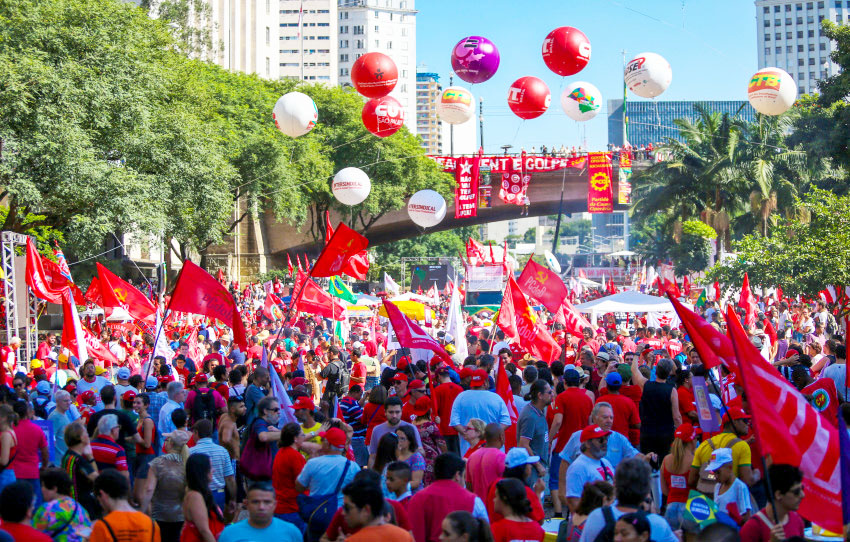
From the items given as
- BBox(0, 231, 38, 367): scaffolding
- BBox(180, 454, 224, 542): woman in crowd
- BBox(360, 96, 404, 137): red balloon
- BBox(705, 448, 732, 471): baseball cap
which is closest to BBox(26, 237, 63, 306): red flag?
BBox(0, 231, 38, 367): scaffolding

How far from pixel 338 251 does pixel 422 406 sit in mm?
4974

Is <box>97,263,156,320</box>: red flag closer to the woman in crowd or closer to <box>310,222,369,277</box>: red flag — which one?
<box>310,222,369,277</box>: red flag

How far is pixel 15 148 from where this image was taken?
80.3ft

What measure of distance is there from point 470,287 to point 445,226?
30520 millimetres

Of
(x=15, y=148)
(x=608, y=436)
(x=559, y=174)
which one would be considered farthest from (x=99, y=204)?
(x=559, y=174)

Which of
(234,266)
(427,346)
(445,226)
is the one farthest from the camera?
(445,226)

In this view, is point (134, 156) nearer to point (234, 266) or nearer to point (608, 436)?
point (608, 436)

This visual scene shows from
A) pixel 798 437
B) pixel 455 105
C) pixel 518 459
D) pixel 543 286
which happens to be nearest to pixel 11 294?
pixel 543 286

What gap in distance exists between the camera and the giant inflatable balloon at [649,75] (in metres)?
23.0

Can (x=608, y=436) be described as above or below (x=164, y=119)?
below

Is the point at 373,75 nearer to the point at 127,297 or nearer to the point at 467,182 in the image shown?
the point at 127,297

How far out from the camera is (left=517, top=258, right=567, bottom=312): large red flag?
16.9 metres

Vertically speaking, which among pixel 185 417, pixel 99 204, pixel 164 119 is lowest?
pixel 185 417

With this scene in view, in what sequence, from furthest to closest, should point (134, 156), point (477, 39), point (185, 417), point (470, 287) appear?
point (470, 287) < point (134, 156) < point (477, 39) < point (185, 417)
